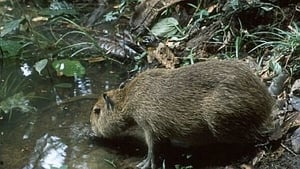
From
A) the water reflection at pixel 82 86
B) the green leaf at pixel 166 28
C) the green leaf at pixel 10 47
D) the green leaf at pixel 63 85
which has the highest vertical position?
the green leaf at pixel 10 47

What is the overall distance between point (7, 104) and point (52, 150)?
0.75 meters

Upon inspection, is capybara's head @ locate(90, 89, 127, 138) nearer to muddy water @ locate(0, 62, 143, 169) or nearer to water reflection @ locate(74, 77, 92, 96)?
muddy water @ locate(0, 62, 143, 169)

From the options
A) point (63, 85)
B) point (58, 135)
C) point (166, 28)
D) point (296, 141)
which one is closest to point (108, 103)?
point (58, 135)

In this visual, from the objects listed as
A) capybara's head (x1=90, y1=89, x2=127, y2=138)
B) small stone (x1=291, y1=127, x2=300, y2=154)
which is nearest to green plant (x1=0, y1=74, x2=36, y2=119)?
capybara's head (x1=90, y1=89, x2=127, y2=138)

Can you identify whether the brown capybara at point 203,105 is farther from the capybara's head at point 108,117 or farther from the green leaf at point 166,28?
the green leaf at point 166,28

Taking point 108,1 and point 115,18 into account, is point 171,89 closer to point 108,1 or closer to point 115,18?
point 115,18

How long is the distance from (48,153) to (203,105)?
1400 millimetres

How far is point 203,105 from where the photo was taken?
433cm

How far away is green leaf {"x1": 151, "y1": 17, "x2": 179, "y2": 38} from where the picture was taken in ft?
21.9

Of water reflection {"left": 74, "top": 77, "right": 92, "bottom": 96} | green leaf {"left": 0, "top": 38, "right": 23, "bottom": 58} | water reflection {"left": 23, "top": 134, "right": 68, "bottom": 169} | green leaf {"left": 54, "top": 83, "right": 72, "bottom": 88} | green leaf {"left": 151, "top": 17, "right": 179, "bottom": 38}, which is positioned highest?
green leaf {"left": 0, "top": 38, "right": 23, "bottom": 58}

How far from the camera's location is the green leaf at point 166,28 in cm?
666

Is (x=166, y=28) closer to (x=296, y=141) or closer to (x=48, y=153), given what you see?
(x=48, y=153)

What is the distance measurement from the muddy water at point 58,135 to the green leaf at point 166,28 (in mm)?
776

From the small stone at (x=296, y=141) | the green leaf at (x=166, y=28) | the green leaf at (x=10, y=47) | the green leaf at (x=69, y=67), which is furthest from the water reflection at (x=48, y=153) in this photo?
the green leaf at (x=166, y=28)
